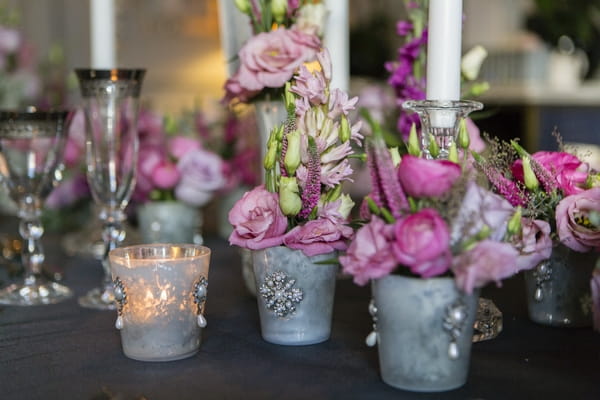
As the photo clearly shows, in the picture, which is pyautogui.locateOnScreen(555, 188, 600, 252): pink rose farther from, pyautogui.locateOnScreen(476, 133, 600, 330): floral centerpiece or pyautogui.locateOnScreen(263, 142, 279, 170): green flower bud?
pyautogui.locateOnScreen(263, 142, 279, 170): green flower bud

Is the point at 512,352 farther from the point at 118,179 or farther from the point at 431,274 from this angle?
the point at 118,179

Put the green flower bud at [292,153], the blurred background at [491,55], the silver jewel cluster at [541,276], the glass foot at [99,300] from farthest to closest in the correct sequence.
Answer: the blurred background at [491,55], the glass foot at [99,300], the silver jewel cluster at [541,276], the green flower bud at [292,153]

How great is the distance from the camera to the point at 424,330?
0.59 meters

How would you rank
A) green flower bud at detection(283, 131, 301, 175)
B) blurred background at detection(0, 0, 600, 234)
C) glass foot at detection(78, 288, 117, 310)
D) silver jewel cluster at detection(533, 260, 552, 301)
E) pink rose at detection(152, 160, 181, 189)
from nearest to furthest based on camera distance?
green flower bud at detection(283, 131, 301, 175)
silver jewel cluster at detection(533, 260, 552, 301)
glass foot at detection(78, 288, 117, 310)
pink rose at detection(152, 160, 181, 189)
blurred background at detection(0, 0, 600, 234)

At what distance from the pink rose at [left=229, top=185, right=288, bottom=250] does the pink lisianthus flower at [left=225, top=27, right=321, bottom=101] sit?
7.7 inches

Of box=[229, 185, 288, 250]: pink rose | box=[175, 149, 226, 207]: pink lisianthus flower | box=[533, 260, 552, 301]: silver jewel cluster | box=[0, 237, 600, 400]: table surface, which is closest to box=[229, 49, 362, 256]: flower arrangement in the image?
box=[229, 185, 288, 250]: pink rose

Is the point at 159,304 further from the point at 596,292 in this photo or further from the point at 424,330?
the point at 596,292

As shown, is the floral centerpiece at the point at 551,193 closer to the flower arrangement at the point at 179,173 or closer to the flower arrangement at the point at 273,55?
the flower arrangement at the point at 273,55

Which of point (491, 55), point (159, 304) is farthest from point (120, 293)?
point (491, 55)

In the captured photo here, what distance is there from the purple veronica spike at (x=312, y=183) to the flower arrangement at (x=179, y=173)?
58 cm

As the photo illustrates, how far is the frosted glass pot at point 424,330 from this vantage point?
583mm

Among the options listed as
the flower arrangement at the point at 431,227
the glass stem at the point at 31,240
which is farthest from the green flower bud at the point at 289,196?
the glass stem at the point at 31,240

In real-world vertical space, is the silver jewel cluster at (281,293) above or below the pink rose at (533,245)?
below

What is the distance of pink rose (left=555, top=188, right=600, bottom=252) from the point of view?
707mm
